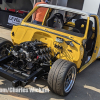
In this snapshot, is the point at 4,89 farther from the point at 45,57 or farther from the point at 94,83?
the point at 94,83

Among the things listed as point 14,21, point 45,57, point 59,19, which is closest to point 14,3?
point 14,21

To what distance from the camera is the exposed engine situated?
3.09m

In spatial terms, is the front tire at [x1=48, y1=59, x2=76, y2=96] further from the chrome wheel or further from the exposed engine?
the exposed engine

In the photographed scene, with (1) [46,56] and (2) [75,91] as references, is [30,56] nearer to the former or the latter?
(1) [46,56]

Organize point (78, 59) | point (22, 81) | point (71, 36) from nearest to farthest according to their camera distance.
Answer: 1. point (22, 81)
2. point (78, 59)
3. point (71, 36)

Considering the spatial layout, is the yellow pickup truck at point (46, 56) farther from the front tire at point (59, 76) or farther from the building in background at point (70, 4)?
the building in background at point (70, 4)

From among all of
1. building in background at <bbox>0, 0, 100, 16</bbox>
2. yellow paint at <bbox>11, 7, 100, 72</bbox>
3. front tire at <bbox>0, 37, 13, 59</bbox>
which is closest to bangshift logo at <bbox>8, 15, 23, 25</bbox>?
building in background at <bbox>0, 0, 100, 16</bbox>

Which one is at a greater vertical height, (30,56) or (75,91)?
(30,56)

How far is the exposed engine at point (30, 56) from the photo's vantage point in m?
3.09

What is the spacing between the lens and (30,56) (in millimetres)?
3043

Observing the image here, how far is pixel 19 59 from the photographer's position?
11.0 ft

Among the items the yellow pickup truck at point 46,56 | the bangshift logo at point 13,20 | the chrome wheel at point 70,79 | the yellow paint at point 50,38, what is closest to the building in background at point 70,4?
the bangshift logo at point 13,20

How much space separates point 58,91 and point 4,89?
3.90ft

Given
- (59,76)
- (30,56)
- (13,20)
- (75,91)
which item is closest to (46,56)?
(30,56)
